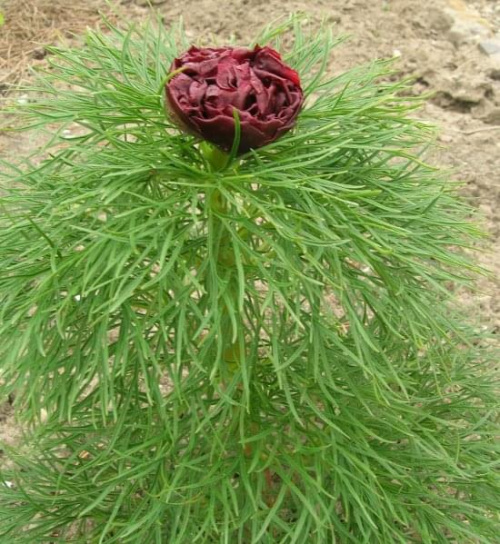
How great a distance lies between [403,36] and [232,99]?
7.97 feet

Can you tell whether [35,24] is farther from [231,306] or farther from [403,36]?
[231,306]

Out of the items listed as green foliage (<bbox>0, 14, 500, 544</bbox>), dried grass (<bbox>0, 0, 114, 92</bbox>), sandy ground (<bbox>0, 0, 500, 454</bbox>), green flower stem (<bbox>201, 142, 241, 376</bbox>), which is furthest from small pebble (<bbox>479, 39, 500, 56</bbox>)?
green flower stem (<bbox>201, 142, 241, 376</bbox>)

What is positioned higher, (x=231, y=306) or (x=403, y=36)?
(x=231, y=306)

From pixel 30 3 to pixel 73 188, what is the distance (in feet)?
8.75

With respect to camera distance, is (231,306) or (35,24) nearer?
(231,306)

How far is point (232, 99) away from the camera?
124 centimetres

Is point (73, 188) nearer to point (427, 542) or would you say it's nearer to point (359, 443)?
point (359, 443)

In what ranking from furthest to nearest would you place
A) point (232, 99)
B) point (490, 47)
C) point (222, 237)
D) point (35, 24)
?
point (35, 24)
point (490, 47)
point (222, 237)
point (232, 99)

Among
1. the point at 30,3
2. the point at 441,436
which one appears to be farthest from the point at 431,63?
the point at 441,436

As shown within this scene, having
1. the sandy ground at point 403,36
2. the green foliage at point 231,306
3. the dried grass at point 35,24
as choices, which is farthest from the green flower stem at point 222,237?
the dried grass at point 35,24

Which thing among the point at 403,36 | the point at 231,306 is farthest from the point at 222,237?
the point at 403,36

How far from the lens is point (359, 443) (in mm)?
1481

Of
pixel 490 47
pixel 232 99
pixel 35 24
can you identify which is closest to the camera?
pixel 232 99

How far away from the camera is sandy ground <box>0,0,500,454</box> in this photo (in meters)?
3.09
